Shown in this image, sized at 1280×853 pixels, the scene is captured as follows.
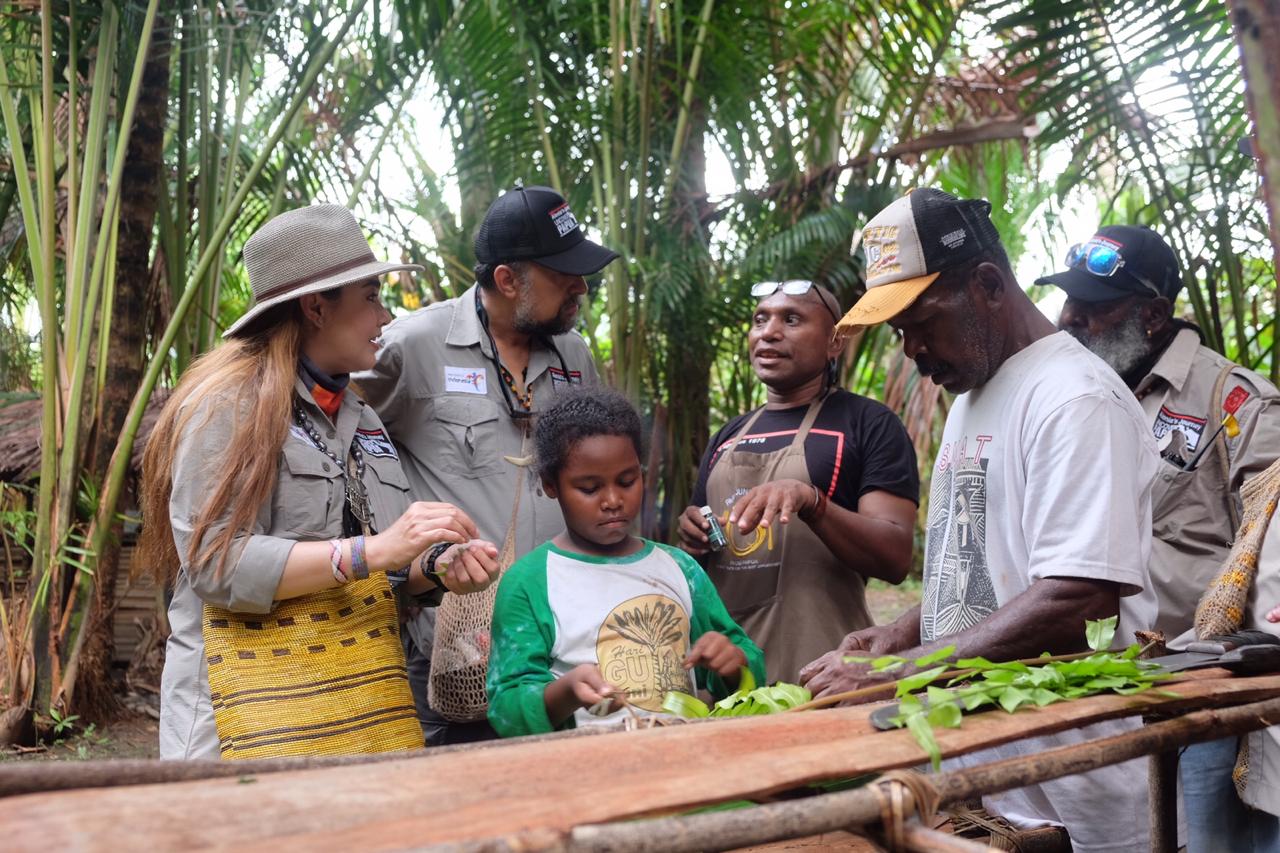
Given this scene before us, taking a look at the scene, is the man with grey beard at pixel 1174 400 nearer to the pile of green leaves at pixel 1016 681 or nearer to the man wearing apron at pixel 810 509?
the man wearing apron at pixel 810 509

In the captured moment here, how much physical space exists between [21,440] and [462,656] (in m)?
3.83

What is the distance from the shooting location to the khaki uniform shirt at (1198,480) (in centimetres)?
325

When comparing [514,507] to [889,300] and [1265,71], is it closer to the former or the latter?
[889,300]

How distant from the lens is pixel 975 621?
248 centimetres

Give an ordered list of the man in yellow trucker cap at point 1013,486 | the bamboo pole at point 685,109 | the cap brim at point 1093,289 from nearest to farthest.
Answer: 1. the man in yellow trucker cap at point 1013,486
2. the cap brim at point 1093,289
3. the bamboo pole at point 685,109

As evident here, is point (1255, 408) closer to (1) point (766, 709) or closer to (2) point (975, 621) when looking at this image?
(2) point (975, 621)

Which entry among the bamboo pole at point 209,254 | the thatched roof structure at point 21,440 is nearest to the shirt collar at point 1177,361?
the bamboo pole at point 209,254

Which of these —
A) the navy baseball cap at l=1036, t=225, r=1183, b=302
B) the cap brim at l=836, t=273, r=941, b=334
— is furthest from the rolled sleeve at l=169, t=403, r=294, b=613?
the navy baseball cap at l=1036, t=225, r=1183, b=302

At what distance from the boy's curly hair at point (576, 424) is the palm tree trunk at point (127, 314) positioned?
2652mm

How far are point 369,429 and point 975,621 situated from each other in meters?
1.44

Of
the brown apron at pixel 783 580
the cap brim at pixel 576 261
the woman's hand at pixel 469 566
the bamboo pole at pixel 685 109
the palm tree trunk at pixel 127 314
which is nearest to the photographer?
the woman's hand at pixel 469 566

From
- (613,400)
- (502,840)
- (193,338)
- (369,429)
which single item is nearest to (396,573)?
(369,429)

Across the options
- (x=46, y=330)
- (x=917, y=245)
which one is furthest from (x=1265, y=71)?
(x=46, y=330)

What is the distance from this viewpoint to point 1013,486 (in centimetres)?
241
